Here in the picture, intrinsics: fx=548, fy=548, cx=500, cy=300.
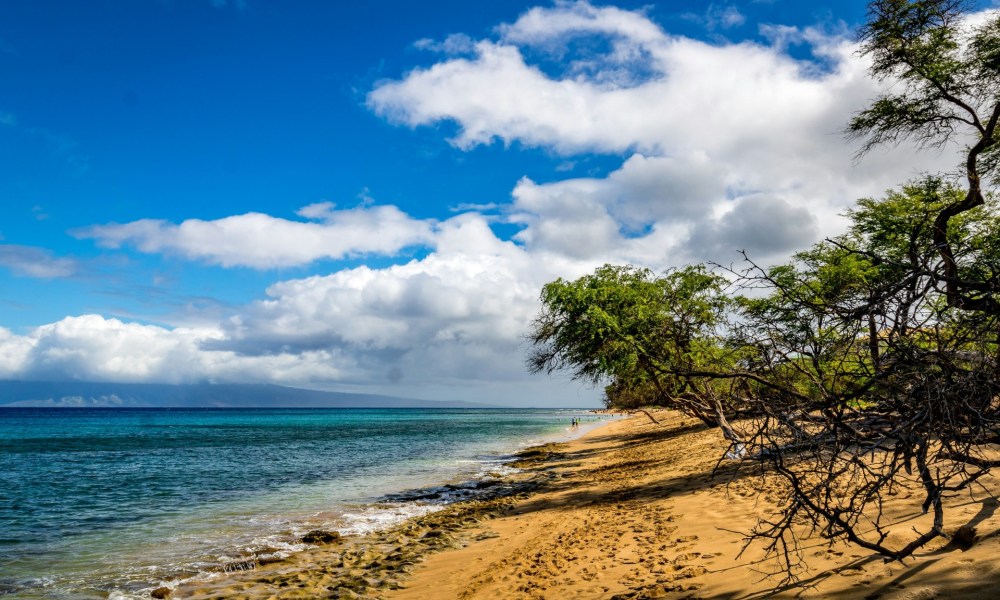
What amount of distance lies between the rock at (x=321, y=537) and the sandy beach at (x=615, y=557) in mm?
Answer: 328

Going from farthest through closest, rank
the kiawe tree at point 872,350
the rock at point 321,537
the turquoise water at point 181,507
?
the rock at point 321,537 < the turquoise water at point 181,507 < the kiawe tree at point 872,350

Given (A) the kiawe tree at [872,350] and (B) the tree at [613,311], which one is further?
(B) the tree at [613,311]

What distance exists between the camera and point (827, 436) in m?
4.24

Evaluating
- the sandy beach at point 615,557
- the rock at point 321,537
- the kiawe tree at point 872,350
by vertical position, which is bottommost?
the rock at point 321,537

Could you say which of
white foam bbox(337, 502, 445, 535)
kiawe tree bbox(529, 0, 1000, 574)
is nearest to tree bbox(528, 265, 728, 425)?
kiawe tree bbox(529, 0, 1000, 574)

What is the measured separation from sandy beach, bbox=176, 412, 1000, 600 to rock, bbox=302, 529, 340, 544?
1.08 feet

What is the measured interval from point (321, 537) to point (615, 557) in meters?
7.89

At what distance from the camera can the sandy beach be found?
19.1 ft

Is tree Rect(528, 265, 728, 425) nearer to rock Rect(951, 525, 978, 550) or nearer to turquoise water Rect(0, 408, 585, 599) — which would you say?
turquoise water Rect(0, 408, 585, 599)

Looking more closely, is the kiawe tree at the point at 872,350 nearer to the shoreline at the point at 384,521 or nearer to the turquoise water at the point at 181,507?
the shoreline at the point at 384,521

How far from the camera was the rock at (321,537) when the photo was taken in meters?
13.3

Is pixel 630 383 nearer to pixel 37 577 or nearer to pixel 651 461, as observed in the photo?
pixel 651 461

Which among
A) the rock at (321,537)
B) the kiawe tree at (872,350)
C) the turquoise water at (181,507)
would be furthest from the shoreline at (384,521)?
the kiawe tree at (872,350)

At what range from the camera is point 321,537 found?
13.5m
